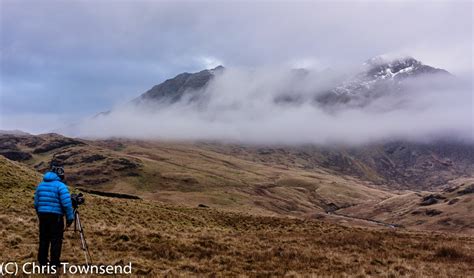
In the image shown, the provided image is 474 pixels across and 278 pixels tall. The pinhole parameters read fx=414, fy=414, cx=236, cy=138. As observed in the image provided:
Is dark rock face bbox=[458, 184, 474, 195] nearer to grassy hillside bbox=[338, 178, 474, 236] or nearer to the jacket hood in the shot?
grassy hillside bbox=[338, 178, 474, 236]

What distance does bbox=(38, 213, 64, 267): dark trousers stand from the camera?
51.3 feet

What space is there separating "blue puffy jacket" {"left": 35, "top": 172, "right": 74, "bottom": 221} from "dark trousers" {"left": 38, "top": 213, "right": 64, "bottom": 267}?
0.24 m

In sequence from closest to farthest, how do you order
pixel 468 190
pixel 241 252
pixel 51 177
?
pixel 51 177 < pixel 241 252 < pixel 468 190

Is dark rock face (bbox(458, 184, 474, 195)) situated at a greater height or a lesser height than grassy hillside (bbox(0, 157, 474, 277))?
lesser

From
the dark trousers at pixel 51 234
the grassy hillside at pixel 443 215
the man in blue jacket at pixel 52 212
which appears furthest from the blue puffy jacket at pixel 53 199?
the grassy hillside at pixel 443 215

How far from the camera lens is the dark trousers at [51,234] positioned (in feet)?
51.3

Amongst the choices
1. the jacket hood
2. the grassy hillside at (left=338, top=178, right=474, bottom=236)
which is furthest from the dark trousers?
the grassy hillside at (left=338, top=178, right=474, bottom=236)

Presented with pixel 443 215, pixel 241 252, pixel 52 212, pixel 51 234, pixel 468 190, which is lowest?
pixel 443 215

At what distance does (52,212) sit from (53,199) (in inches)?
19.1

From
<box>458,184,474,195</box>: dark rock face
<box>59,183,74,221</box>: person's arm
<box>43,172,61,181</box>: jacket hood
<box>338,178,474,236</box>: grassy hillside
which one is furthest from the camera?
<box>458,184,474,195</box>: dark rock face

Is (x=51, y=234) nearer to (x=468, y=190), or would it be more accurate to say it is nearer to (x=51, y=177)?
(x=51, y=177)

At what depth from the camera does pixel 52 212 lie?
15625 millimetres

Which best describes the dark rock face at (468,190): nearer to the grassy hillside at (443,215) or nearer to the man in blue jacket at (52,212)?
the grassy hillside at (443,215)

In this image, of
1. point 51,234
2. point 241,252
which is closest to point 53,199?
point 51,234
